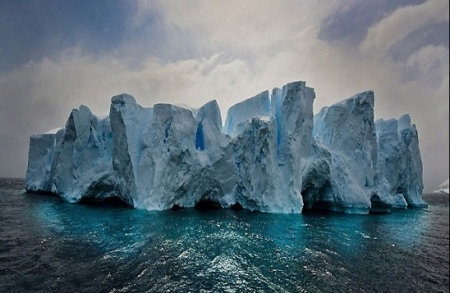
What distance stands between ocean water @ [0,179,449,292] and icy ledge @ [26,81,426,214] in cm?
542

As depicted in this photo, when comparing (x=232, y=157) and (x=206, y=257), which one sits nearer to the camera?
(x=206, y=257)

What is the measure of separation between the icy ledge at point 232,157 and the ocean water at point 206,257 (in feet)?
17.8

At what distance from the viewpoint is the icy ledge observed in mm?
17766

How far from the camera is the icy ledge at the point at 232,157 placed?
58.3ft

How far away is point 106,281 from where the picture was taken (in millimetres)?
5785

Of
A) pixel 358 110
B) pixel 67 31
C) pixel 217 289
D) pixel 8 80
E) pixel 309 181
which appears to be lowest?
pixel 217 289

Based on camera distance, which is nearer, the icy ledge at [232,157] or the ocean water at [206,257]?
the ocean water at [206,257]

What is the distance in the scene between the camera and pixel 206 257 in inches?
310

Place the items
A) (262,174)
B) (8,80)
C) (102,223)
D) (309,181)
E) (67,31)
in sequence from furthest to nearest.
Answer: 1. (309,181)
2. (262,174)
3. (102,223)
4. (67,31)
5. (8,80)

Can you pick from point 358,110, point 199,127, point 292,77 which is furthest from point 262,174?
point 292,77

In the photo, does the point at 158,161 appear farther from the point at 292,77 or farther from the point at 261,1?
the point at 261,1

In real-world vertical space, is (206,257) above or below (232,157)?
below

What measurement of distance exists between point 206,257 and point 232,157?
1246 cm

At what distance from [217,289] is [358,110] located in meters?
20.2
